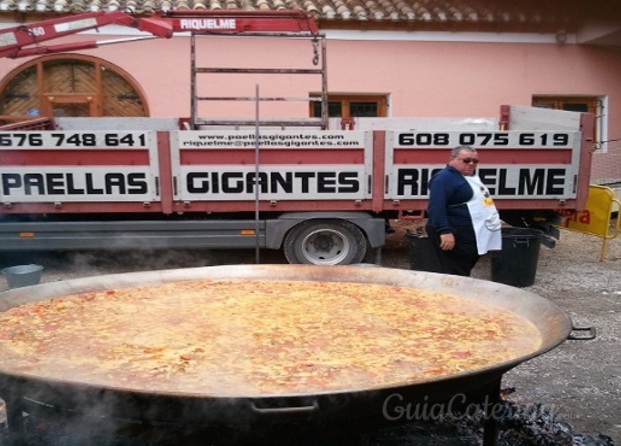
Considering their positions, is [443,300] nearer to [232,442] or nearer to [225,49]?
[232,442]

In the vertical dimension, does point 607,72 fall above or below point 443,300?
above

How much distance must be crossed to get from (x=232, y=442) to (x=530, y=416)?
76.7 inches

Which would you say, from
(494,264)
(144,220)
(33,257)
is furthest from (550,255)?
(33,257)

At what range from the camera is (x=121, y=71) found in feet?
35.8

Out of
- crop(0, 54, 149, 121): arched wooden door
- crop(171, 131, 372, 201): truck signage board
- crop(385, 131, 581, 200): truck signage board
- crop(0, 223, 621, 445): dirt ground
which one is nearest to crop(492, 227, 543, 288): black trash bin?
crop(0, 223, 621, 445): dirt ground

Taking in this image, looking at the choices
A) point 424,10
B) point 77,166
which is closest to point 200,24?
point 77,166

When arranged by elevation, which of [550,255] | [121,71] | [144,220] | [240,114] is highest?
[121,71]

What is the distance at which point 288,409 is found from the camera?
193cm

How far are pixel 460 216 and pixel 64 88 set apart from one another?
28.3 feet

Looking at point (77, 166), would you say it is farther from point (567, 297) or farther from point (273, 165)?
point (567, 297)

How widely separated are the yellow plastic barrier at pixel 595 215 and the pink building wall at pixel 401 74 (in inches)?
163

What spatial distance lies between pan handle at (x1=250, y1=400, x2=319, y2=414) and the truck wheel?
18.0ft

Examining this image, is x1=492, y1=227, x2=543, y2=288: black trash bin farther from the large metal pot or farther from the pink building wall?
the pink building wall

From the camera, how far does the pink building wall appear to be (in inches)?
432
